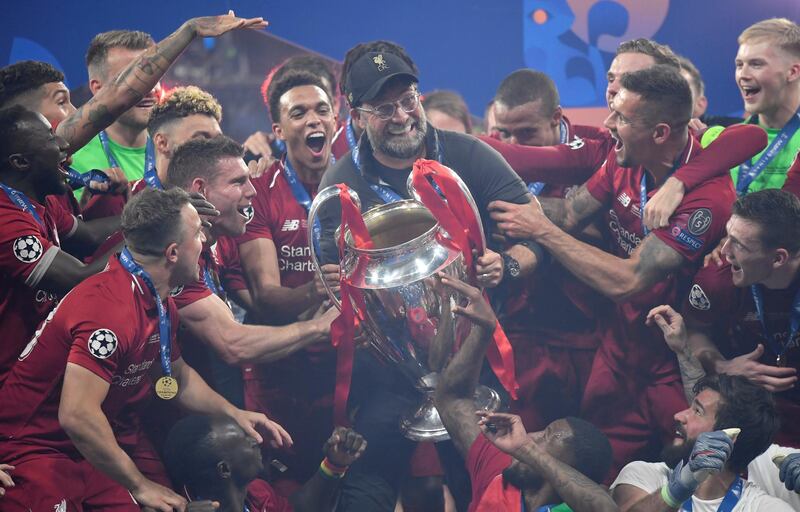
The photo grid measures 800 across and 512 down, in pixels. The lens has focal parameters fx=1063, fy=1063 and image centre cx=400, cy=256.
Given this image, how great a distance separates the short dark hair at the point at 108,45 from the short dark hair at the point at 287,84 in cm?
52

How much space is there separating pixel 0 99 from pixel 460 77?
2455 mm

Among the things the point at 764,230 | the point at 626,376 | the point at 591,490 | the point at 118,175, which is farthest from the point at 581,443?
the point at 118,175

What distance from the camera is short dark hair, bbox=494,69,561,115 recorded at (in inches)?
162

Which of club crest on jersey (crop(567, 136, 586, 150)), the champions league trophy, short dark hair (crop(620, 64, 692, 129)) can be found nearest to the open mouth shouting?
the champions league trophy

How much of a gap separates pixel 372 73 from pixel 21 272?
124 cm

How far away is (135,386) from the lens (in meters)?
3.17

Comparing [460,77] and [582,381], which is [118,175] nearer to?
[582,381]

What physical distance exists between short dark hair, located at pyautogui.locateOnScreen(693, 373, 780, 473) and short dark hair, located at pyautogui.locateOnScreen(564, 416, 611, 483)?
414 millimetres

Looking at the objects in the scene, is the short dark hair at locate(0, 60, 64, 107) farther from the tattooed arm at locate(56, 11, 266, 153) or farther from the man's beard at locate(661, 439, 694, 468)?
the man's beard at locate(661, 439, 694, 468)

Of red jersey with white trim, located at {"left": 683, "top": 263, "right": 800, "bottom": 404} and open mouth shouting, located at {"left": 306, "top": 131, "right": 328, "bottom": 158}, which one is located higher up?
open mouth shouting, located at {"left": 306, "top": 131, "right": 328, "bottom": 158}

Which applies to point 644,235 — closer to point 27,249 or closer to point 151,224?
point 151,224

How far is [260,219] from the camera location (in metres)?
3.77

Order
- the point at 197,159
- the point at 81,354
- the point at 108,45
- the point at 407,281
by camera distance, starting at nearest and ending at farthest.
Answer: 1. the point at 81,354
2. the point at 407,281
3. the point at 197,159
4. the point at 108,45

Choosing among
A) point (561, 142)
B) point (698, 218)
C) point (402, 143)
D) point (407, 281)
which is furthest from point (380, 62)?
point (698, 218)
